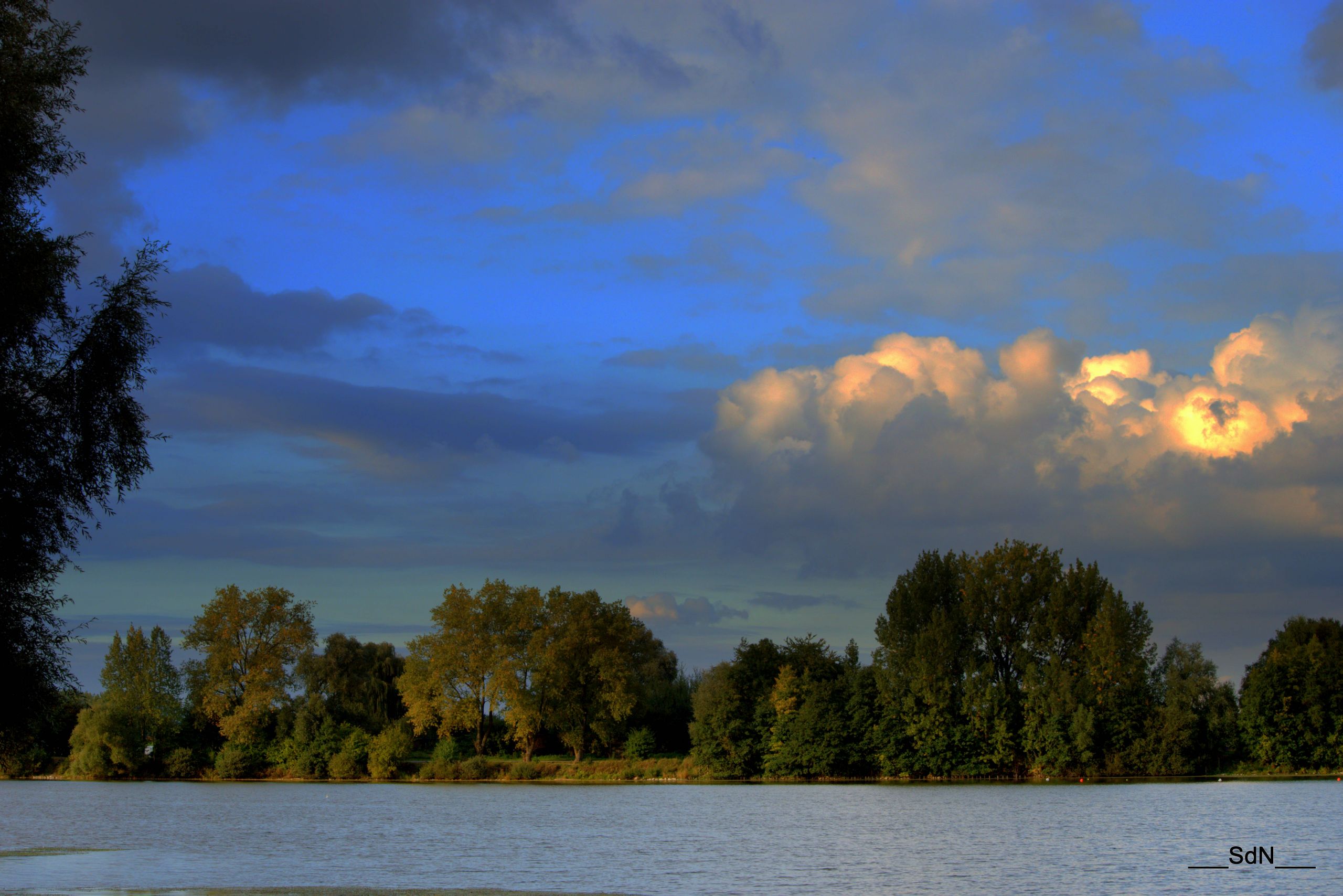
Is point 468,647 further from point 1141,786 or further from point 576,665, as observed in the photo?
point 1141,786

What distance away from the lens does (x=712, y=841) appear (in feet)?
132

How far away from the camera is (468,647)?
92312mm

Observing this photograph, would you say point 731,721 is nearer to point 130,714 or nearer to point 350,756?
point 350,756

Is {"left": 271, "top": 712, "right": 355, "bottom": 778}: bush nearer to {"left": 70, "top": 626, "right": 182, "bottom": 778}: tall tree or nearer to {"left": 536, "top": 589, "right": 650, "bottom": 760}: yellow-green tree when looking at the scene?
{"left": 70, "top": 626, "right": 182, "bottom": 778}: tall tree

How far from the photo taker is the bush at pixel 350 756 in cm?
9325

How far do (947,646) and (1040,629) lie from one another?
7.08 meters

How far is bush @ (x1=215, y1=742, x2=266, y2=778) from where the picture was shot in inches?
3669

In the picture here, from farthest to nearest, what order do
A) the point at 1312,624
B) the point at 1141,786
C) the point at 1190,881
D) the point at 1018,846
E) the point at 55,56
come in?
1. the point at 1312,624
2. the point at 1141,786
3. the point at 1018,846
4. the point at 1190,881
5. the point at 55,56

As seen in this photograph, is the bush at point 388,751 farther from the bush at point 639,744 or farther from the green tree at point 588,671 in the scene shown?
the bush at point 639,744

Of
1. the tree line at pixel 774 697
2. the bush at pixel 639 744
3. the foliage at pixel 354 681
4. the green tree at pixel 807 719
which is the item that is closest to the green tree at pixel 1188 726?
the tree line at pixel 774 697

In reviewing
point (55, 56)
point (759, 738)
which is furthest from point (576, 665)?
point (55, 56)

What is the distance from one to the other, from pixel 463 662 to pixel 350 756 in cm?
1282

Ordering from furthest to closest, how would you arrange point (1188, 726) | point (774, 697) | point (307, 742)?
1. point (307, 742)
2. point (774, 697)
3. point (1188, 726)
